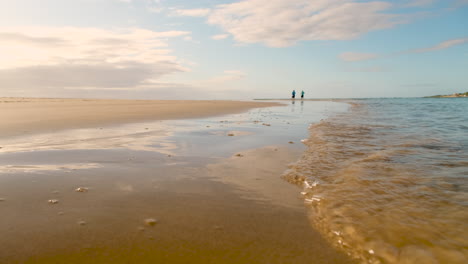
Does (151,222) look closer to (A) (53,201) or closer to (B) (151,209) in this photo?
(B) (151,209)

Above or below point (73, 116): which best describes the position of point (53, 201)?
below

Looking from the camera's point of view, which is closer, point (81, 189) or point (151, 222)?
point (151, 222)

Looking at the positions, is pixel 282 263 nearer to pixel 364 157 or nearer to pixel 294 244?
pixel 294 244

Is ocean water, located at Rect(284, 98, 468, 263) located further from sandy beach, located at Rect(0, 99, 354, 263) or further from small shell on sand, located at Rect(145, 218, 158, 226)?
small shell on sand, located at Rect(145, 218, 158, 226)

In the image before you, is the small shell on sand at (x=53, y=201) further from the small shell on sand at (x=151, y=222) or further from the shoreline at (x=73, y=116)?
the shoreline at (x=73, y=116)

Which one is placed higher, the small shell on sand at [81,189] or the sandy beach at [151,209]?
the small shell on sand at [81,189]

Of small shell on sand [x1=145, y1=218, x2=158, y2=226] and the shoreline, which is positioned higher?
the shoreline

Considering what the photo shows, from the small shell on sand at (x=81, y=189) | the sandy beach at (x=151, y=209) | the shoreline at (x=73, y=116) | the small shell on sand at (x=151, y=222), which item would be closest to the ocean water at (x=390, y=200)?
the sandy beach at (x=151, y=209)

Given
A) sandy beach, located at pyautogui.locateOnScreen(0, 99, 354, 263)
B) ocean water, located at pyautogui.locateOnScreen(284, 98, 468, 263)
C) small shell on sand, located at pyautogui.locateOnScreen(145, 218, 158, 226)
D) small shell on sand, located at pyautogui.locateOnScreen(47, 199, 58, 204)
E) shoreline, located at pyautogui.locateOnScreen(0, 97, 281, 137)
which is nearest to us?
sandy beach, located at pyautogui.locateOnScreen(0, 99, 354, 263)

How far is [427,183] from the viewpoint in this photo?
3.34 meters

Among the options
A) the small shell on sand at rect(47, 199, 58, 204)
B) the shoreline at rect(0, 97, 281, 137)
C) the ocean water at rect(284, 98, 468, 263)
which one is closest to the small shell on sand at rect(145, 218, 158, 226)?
the small shell on sand at rect(47, 199, 58, 204)

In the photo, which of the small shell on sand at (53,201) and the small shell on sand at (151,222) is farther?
the small shell on sand at (53,201)

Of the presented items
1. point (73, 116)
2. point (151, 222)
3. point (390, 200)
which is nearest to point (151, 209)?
point (151, 222)

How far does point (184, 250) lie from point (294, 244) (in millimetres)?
831
